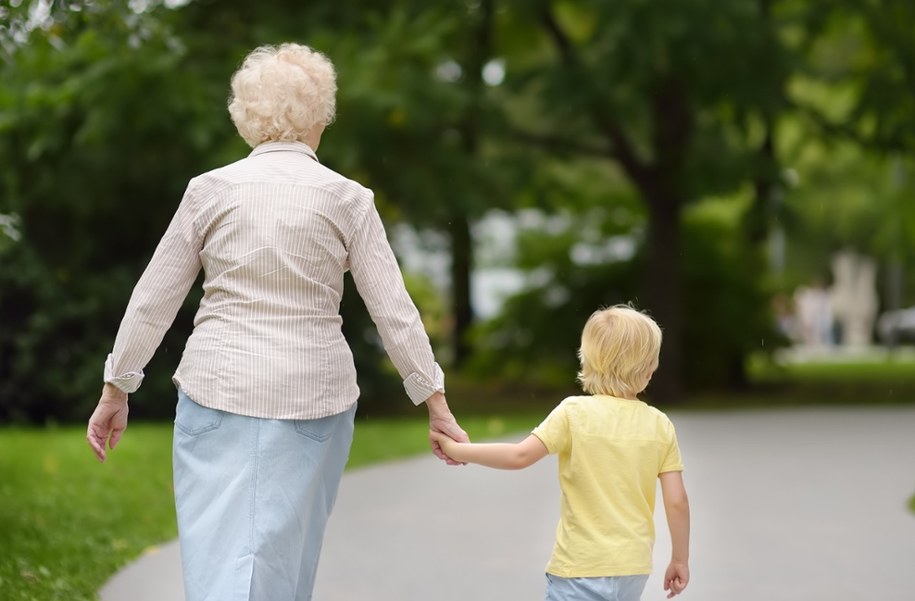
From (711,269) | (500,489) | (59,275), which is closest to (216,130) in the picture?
(59,275)

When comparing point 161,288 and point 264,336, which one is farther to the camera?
point 161,288

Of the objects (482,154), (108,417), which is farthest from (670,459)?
(482,154)

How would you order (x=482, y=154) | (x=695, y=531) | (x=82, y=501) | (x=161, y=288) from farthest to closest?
1. (x=482, y=154)
2. (x=82, y=501)
3. (x=695, y=531)
4. (x=161, y=288)

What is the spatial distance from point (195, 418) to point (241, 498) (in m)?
0.24

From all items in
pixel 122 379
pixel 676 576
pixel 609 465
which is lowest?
pixel 676 576

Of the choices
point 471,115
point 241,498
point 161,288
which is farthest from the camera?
point 471,115

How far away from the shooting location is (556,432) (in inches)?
138

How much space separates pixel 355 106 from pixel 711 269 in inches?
291

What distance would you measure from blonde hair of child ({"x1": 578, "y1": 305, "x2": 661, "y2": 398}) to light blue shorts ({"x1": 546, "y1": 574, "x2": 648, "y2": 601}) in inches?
18.8

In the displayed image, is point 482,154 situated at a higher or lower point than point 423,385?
higher

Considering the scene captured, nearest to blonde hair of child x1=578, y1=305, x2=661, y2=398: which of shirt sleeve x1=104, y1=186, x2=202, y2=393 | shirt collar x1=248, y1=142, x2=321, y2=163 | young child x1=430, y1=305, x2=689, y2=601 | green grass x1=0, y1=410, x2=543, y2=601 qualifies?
young child x1=430, y1=305, x2=689, y2=601

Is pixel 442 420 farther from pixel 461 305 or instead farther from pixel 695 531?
pixel 461 305

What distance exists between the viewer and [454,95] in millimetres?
11922

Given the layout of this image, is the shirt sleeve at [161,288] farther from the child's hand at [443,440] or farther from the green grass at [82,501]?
the green grass at [82,501]
